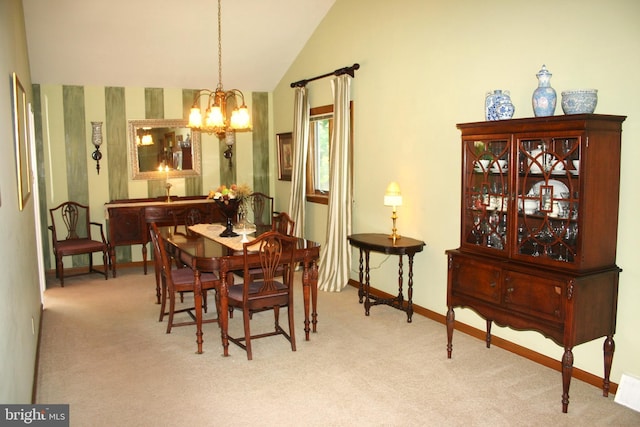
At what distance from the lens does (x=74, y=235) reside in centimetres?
670

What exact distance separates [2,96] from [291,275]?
2.23 meters

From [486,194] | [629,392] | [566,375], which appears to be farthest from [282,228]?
[629,392]

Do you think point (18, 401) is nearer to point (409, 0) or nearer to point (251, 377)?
point (251, 377)

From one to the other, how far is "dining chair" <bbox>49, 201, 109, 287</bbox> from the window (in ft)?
8.74

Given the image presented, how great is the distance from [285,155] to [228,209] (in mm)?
3096

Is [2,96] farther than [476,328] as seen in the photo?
No

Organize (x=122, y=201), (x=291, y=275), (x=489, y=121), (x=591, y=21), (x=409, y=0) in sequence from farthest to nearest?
(x=122, y=201) → (x=409, y=0) → (x=291, y=275) → (x=489, y=121) → (x=591, y=21)

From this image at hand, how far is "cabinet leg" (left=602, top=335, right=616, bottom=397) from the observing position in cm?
333

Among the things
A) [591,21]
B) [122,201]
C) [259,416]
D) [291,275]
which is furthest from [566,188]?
[122,201]

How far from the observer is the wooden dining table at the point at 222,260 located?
391 centimetres

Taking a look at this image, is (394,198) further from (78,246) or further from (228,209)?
(78,246)

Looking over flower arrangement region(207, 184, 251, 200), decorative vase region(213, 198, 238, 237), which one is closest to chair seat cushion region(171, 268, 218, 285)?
decorative vase region(213, 198, 238, 237)

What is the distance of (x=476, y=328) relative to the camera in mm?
4430

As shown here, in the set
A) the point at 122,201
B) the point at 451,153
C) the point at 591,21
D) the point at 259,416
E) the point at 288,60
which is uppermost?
the point at 288,60
